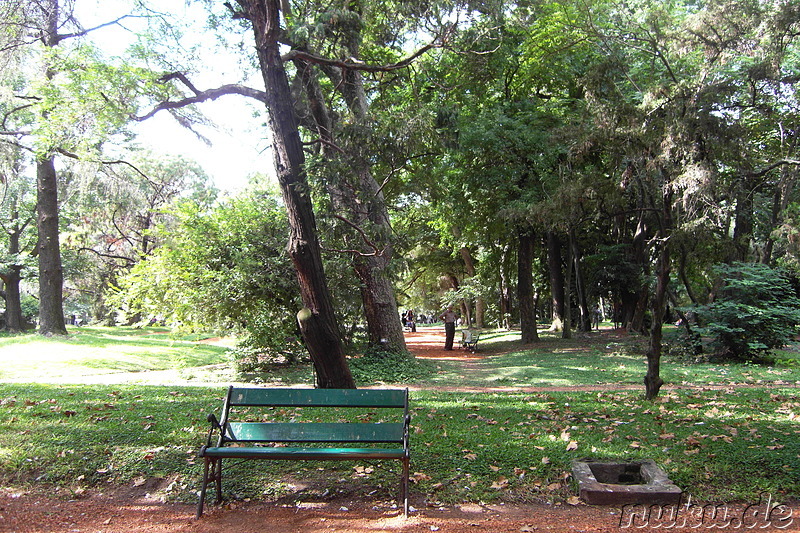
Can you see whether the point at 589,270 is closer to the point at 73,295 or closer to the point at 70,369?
the point at 70,369

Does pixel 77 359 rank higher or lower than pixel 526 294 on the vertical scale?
lower

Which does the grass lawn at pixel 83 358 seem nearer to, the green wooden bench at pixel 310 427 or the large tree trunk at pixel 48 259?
the large tree trunk at pixel 48 259

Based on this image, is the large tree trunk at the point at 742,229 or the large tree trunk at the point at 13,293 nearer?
the large tree trunk at the point at 742,229

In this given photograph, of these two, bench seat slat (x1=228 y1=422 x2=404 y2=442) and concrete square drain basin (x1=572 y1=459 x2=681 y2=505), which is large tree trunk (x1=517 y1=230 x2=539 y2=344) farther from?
bench seat slat (x1=228 y1=422 x2=404 y2=442)

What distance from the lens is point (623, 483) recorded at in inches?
196

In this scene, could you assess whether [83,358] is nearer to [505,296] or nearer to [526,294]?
[526,294]

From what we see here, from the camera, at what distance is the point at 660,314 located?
771 cm

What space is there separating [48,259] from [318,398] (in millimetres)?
19812

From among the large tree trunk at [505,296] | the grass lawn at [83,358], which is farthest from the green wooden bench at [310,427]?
the large tree trunk at [505,296]

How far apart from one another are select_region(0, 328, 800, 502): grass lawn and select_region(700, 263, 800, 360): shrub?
5415mm

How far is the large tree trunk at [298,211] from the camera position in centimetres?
731

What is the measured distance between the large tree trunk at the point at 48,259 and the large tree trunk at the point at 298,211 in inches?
658

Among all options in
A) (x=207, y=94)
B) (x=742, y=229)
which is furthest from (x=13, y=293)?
(x=742, y=229)

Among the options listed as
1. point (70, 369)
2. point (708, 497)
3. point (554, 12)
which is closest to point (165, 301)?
point (70, 369)
